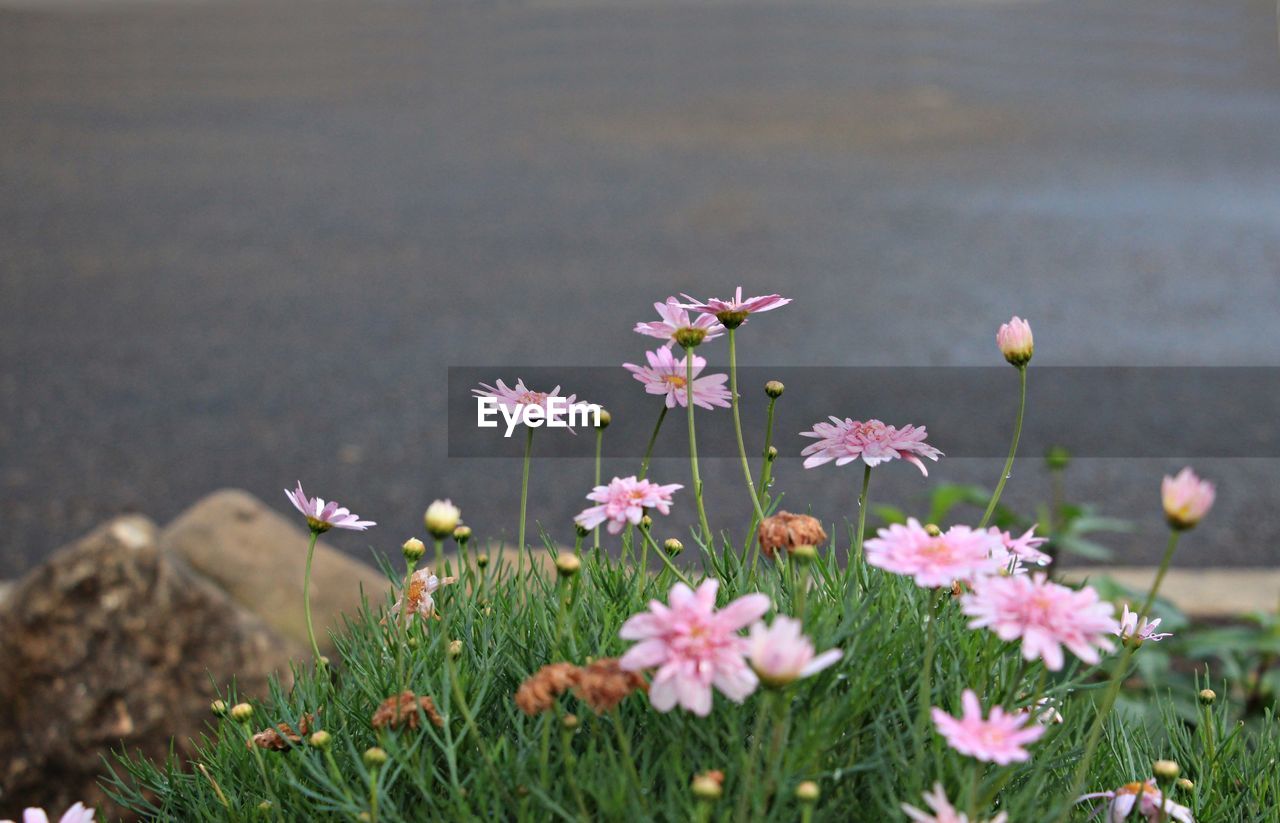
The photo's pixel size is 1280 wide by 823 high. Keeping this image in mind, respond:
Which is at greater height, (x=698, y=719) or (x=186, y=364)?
(x=698, y=719)

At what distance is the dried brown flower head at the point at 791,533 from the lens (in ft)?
3.52

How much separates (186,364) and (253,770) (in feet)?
16.9

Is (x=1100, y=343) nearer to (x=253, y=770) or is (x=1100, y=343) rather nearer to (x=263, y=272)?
(x=263, y=272)

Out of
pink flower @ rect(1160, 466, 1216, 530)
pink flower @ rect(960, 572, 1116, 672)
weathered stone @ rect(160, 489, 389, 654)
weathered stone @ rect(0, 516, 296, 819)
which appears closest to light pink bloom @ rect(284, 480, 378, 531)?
pink flower @ rect(960, 572, 1116, 672)

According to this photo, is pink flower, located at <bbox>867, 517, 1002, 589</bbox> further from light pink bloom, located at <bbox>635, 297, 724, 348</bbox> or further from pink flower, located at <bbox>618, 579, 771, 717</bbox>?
light pink bloom, located at <bbox>635, 297, 724, 348</bbox>

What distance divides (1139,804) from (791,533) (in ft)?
1.38

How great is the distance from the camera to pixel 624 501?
1.24 m

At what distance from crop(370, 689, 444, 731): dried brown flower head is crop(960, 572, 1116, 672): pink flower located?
18.3 inches

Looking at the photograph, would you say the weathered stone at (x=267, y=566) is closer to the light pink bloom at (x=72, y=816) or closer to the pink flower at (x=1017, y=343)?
the light pink bloom at (x=72, y=816)

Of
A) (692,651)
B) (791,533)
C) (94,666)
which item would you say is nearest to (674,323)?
(791,533)

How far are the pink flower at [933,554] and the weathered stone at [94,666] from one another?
73.7 inches

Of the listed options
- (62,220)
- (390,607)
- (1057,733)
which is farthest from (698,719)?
(62,220)

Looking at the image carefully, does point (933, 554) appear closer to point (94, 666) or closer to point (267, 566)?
point (94, 666)

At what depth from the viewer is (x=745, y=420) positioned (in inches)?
187
